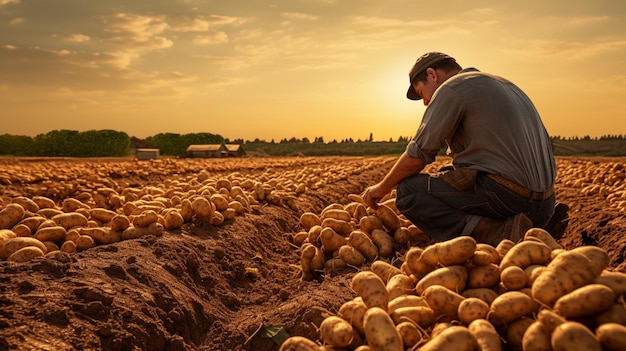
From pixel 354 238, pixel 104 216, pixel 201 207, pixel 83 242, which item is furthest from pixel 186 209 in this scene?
pixel 354 238

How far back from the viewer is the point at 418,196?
5.16 metres

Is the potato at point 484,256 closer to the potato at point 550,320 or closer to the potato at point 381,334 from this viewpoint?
the potato at point 550,320

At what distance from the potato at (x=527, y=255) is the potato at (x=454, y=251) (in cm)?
21

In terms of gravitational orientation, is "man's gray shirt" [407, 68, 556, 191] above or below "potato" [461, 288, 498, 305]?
above

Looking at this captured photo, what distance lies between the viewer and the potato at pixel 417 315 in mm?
2771

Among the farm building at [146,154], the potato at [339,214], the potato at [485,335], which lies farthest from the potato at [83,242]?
the farm building at [146,154]

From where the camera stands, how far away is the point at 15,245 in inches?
177

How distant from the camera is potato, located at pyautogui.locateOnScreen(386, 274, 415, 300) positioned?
324 centimetres

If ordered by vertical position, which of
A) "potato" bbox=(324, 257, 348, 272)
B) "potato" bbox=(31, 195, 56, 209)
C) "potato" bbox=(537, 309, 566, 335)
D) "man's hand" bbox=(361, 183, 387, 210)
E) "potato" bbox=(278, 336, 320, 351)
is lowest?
"potato" bbox=(324, 257, 348, 272)

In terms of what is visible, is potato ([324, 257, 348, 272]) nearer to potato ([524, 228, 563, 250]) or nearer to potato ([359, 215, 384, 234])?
potato ([359, 215, 384, 234])

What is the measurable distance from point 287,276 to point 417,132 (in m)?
2.30

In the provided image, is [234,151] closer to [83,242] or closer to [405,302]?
[83,242]

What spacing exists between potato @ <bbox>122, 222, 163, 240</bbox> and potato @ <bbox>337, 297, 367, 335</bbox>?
10.4 feet

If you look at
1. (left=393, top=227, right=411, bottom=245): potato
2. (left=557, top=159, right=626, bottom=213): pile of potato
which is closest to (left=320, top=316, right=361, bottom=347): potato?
(left=393, top=227, right=411, bottom=245): potato
